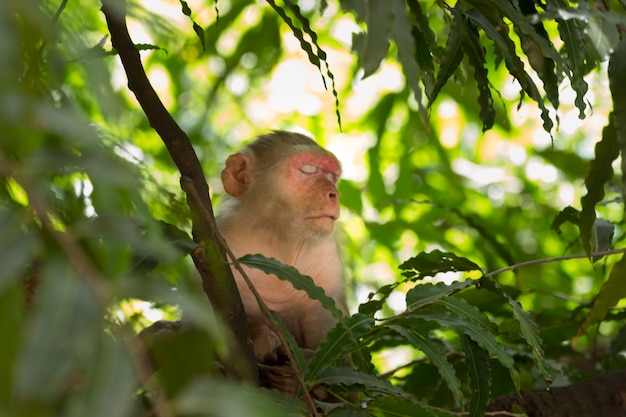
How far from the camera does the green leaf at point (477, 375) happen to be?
2.54 m

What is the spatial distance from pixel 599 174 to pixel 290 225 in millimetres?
1672

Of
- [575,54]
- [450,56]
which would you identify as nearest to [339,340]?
[450,56]

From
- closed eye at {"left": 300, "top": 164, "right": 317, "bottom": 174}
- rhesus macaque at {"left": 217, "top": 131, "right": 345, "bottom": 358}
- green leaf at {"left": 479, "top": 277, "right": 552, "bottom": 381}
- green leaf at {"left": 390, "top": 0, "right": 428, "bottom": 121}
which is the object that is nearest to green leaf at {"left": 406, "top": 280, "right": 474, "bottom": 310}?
green leaf at {"left": 479, "top": 277, "right": 552, "bottom": 381}

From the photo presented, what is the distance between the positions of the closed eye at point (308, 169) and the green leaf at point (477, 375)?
1909mm

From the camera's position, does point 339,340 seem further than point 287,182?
No

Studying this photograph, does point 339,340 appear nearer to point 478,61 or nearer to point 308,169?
point 478,61

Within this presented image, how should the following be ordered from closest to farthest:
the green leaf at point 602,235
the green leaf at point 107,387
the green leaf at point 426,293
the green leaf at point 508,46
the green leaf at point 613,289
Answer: the green leaf at point 107,387, the green leaf at point 508,46, the green leaf at point 426,293, the green leaf at point 613,289, the green leaf at point 602,235

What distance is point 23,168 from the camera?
1073 millimetres

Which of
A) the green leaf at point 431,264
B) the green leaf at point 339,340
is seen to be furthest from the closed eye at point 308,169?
the green leaf at point 339,340

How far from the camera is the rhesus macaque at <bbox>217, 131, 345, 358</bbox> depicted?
13.2 feet

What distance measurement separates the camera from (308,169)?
4379 millimetres

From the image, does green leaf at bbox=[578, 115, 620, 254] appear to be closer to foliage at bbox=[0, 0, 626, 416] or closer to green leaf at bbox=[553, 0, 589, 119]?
foliage at bbox=[0, 0, 626, 416]

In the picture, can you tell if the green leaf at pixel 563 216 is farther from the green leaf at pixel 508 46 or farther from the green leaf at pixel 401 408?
the green leaf at pixel 401 408

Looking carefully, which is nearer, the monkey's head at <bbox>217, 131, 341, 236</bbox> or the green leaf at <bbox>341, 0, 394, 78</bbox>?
the green leaf at <bbox>341, 0, 394, 78</bbox>
